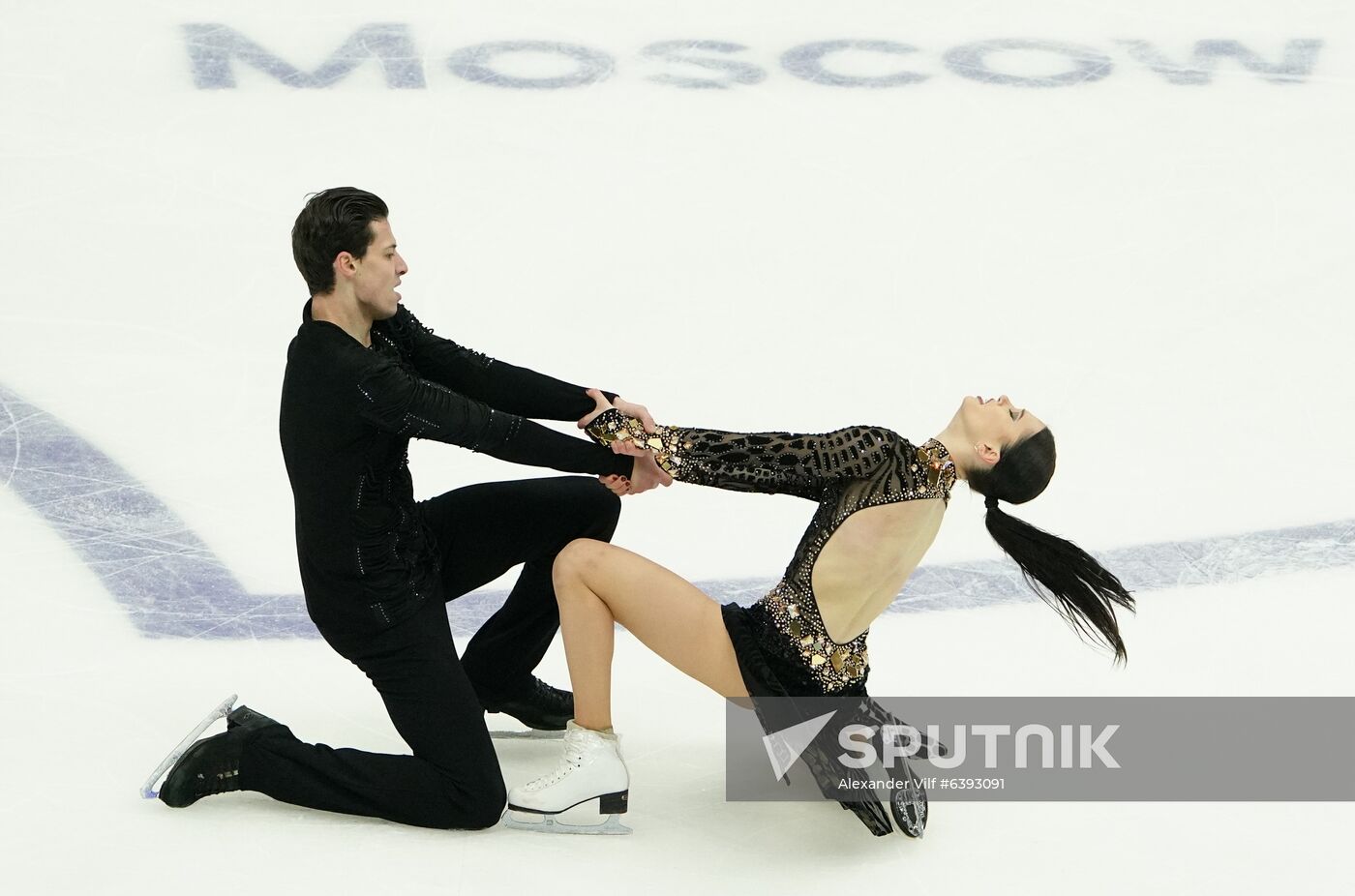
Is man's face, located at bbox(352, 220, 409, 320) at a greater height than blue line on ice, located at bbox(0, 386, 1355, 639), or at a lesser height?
greater

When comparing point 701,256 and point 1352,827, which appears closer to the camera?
point 1352,827

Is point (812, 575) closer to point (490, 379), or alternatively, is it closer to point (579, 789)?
point (579, 789)

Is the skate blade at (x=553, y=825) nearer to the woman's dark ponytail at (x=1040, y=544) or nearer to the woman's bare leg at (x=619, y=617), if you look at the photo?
the woman's bare leg at (x=619, y=617)

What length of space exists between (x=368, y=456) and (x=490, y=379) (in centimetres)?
49

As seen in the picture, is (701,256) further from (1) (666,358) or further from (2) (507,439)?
(2) (507,439)

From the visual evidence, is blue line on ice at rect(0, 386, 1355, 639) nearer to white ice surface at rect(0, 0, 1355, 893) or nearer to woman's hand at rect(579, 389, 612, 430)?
white ice surface at rect(0, 0, 1355, 893)

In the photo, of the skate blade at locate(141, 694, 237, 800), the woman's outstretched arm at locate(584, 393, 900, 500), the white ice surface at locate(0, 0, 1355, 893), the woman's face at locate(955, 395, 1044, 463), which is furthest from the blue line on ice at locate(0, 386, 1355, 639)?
the woman's face at locate(955, 395, 1044, 463)

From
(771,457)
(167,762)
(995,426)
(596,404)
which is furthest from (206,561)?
(995,426)

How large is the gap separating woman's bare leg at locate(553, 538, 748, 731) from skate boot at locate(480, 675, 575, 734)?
0.50 metres

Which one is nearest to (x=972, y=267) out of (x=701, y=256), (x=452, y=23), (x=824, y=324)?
(x=824, y=324)

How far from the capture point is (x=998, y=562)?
15.7 feet

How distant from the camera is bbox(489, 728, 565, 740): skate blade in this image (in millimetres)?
3665

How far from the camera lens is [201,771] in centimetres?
316

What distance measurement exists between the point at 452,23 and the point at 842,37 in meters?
1.80
